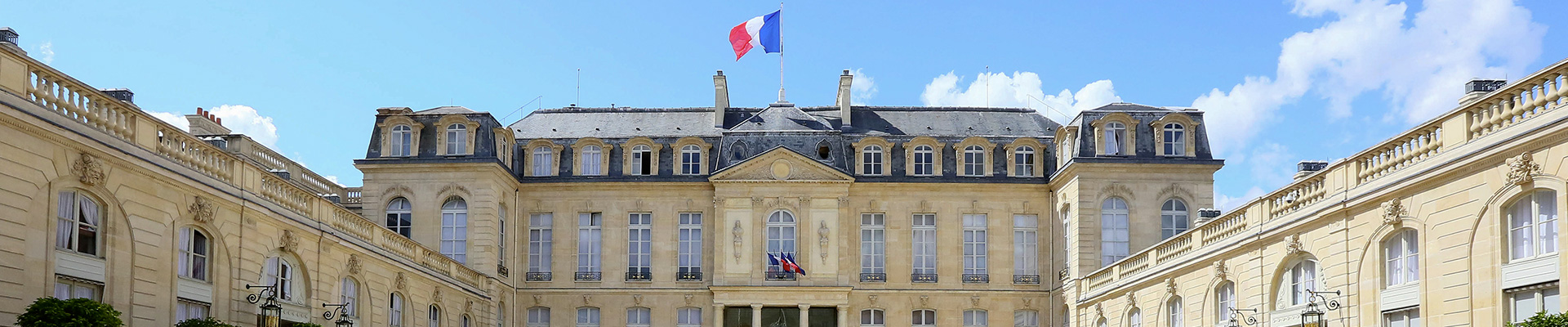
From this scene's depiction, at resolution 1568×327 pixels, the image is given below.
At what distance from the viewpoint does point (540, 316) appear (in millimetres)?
39219

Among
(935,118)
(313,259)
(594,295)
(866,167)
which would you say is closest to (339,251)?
(313,259)

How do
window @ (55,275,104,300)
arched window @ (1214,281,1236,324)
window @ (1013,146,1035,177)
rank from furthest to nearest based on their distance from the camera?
window @ (1013,146,1035,177)
arched window @ (1214,281,1236,324)
window @ (55,275,104,300)

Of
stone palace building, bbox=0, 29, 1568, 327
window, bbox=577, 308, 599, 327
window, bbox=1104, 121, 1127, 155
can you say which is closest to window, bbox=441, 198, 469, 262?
stone palace building, bbox=0, 29, 1568, 327

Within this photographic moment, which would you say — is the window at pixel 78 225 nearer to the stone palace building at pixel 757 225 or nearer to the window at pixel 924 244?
the stone palace building at pixel 757 225

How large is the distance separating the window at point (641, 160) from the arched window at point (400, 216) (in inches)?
216

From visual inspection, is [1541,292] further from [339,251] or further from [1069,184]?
[1069,184]

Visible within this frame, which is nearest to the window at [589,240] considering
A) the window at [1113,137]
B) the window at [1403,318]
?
the window at [1113,137]

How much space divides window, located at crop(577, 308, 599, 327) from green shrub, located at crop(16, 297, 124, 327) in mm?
22737

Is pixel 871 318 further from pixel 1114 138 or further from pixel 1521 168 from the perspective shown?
pixel 1521 168

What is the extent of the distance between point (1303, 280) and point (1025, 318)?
16587mm

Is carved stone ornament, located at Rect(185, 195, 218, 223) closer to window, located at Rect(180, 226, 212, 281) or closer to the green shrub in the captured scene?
window, located at Rect(180, 226, 212, 281)

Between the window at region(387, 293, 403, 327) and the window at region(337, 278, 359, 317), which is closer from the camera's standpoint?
the window at region(337, 278, 359, 317)

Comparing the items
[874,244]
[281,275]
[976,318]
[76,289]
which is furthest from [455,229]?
[76,289]

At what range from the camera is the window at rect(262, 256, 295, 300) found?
23516mm
